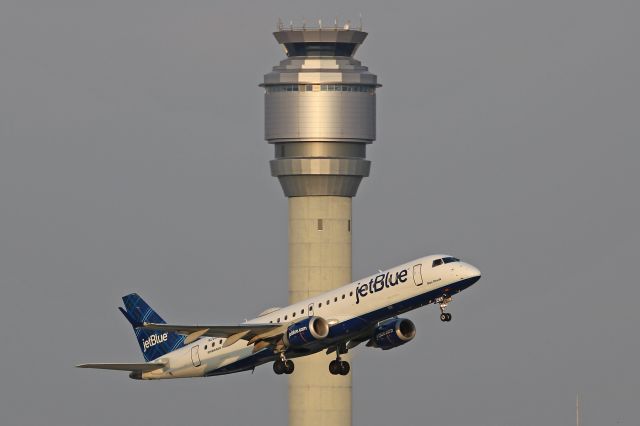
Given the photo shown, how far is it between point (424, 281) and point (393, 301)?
2848mm

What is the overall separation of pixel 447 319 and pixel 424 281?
10.7ft

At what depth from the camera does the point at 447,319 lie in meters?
198

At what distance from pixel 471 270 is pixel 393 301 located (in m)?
→ 6.24

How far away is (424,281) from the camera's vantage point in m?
199

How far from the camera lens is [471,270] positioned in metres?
198

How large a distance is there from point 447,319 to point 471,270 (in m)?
3.86

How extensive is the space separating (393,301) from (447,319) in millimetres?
4486
